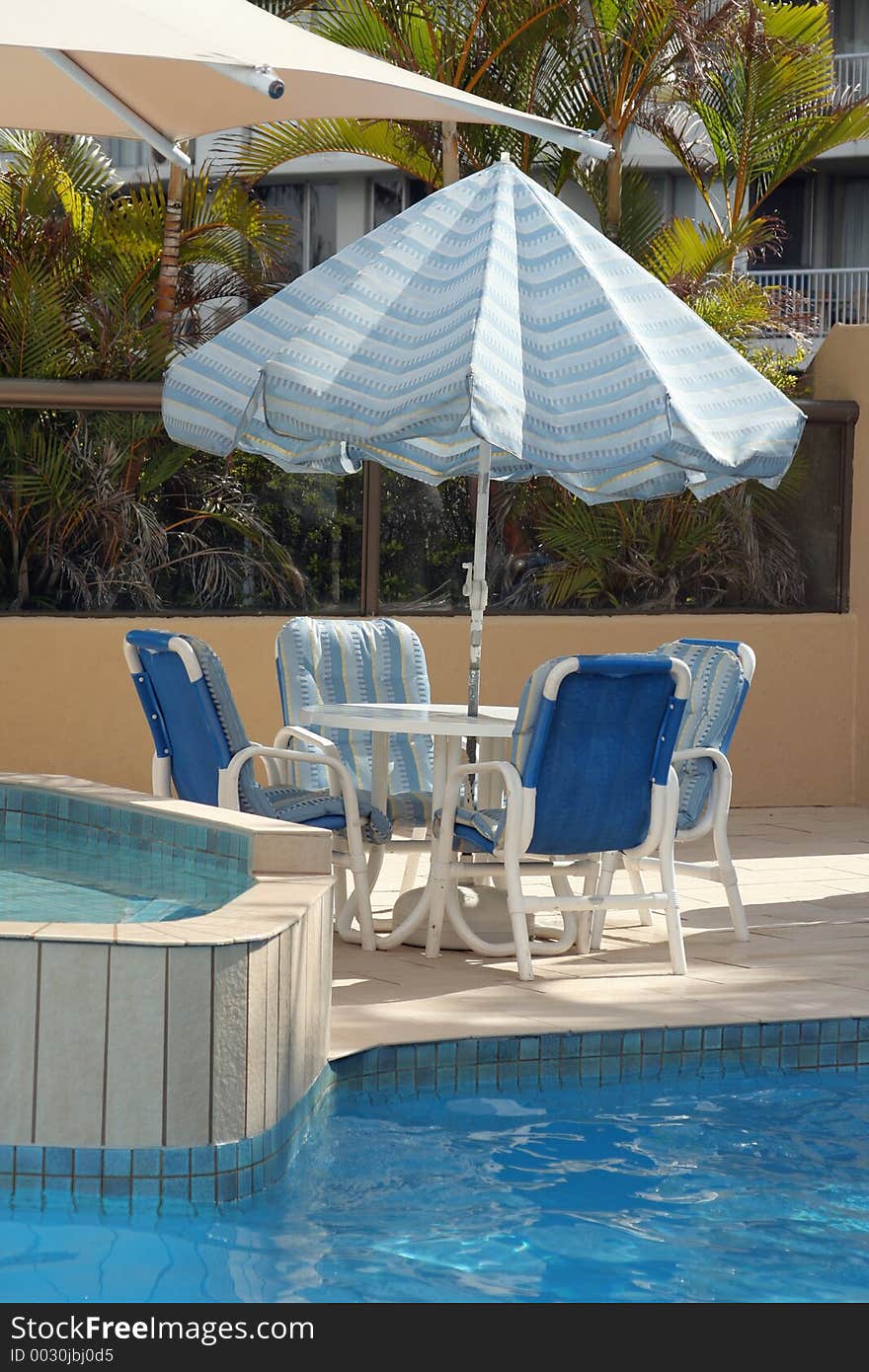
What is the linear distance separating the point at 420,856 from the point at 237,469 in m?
2.36

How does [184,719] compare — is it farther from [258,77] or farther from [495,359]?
[258,77]

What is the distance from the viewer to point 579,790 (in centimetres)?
554

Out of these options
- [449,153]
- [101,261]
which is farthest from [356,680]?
[449,153]

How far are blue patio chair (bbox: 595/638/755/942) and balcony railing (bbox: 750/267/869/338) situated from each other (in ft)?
53.8

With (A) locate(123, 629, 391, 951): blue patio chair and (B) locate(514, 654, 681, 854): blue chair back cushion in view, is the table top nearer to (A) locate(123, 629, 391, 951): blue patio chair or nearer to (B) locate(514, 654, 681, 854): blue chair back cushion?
(A) locate(123, 629, 391, 951): blue patio chair

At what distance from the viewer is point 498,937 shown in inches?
237

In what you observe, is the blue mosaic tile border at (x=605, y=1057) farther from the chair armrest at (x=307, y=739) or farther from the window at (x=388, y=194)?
the window at (x=388, y=194)

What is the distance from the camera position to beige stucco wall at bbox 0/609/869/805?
→ 28.2 feet

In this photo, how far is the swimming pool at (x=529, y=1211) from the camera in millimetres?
3398

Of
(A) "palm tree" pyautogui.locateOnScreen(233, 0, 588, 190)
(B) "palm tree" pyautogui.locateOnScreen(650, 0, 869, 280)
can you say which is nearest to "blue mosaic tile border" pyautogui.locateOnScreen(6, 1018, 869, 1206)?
(A) "palm tree" pyautogui.locateOnScreen(233, 0, 588, 190)

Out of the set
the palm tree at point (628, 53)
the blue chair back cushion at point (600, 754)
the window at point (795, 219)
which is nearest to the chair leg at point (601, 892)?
the blue chair back cushion at point (600, 754)

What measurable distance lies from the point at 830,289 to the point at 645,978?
774 inches

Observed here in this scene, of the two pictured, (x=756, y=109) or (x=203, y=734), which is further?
(x=756, y=109)
